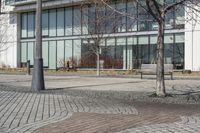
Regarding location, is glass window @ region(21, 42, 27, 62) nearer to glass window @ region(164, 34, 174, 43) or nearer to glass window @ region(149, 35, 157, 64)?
glass window @ region(149, 35, 157, 64)

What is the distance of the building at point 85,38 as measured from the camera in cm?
3747

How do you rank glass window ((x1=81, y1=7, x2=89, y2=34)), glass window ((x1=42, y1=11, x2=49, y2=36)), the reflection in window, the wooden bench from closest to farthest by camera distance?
the wooden bench → glass window ((x1=81, y1=7, x2=89, y2=34)) → glass window ((x1=42, y1=11, x2=49, y2=36)) → the reflection in window

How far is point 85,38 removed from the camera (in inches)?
1734

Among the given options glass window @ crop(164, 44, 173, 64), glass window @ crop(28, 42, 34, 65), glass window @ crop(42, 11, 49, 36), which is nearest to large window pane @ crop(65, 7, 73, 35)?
glass window @ crop(42, 11, 49, 36)

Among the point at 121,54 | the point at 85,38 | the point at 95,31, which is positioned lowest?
the point at 121,54

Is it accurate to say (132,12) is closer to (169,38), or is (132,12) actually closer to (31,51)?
(169,38)

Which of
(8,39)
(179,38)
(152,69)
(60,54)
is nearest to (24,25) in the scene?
(8,39)

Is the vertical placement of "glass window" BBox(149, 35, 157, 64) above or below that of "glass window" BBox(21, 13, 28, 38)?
below

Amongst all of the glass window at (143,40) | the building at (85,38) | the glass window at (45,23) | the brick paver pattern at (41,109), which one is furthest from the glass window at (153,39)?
the brick paver pattern at (41,109)

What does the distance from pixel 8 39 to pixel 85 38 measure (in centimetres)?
1250

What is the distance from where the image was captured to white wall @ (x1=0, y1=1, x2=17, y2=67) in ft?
171

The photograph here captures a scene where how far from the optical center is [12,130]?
8656 mm

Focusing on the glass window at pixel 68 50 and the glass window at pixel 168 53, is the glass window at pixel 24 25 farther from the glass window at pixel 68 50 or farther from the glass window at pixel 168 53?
the glass window at pixel 168 53

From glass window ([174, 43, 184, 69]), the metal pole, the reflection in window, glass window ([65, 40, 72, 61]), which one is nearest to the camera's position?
the metal pole
